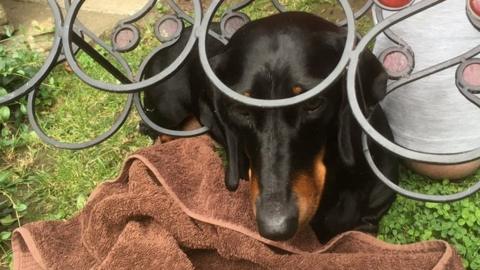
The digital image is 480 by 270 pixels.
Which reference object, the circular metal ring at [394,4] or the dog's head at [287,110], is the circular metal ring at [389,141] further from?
the dog's head at [287,110]

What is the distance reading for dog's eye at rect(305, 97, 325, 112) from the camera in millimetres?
1659

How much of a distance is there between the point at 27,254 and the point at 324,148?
105 cm

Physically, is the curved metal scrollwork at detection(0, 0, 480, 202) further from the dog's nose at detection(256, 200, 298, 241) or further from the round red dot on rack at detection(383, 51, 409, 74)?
the dog's nose at detection(256, 200, 298, 241)

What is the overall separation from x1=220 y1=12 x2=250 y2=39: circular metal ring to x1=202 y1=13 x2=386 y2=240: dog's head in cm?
18

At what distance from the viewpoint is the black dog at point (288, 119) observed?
5.38 ft

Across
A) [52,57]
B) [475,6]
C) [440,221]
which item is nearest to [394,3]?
[475,6]

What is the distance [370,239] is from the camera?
1940mm

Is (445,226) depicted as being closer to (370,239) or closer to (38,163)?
(370,239)

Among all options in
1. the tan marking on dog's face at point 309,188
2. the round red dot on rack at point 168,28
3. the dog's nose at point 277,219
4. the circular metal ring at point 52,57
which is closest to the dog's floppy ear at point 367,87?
the tan marking on dog's face at point 309,188

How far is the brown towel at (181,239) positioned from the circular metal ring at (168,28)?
19.6 inches

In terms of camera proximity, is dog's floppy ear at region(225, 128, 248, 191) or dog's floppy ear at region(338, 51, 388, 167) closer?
dog's floppy ear at region(338, 51, 388, 167)

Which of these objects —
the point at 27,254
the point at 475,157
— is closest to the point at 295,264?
the point at 475,157

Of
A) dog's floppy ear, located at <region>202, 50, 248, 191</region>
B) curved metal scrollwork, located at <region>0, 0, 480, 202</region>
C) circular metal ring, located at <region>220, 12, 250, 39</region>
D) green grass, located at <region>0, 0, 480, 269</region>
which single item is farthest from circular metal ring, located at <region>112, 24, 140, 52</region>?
green grass, located at <region>0, 0, 480, 269</region>

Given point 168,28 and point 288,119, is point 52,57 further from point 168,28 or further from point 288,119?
point 288,119
